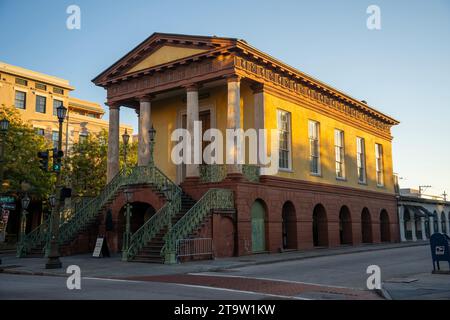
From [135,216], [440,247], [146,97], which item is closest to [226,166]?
[135,216]

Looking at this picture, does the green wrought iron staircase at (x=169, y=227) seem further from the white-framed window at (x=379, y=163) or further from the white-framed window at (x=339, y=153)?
the white-framed window at (x=379, y=163)

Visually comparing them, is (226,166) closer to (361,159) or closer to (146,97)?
(146,97)

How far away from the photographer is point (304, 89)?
2827 cm

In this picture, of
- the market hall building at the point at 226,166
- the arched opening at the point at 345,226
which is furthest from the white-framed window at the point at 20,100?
the arched opening at the point at 345,226

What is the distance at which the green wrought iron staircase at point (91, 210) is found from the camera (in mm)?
23141

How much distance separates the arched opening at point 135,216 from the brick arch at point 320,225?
10.3 meters

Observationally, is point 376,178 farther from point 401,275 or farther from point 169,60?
point 401,275

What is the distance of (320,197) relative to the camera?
28.7 meters

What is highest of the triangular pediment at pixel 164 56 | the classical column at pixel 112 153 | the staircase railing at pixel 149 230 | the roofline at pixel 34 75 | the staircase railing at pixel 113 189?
the roofline at pixel 34 75

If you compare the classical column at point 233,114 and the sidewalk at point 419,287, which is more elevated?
the classical column at point 233,114

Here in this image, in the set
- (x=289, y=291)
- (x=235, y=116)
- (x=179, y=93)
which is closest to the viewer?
(x=289, y=291)

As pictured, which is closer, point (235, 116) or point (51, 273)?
point (51, 273)
